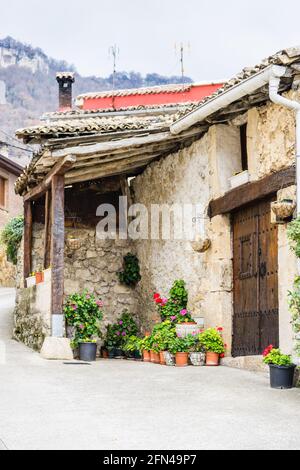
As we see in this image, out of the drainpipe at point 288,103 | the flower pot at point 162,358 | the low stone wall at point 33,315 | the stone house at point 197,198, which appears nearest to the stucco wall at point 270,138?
the stone house at point 197,198

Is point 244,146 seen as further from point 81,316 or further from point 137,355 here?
point 137,355

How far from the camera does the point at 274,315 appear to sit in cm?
877

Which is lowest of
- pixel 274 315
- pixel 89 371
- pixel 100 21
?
pixel 89 371

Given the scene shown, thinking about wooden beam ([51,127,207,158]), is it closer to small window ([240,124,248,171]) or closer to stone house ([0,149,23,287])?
small window ([240,124,248,171])

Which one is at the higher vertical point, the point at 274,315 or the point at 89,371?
the point at 274,315

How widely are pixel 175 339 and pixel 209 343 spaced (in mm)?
500

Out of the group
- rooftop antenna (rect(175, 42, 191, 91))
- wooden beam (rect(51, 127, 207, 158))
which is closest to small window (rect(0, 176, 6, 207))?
rooftop antenna (rect(175, 42, 191, 91))

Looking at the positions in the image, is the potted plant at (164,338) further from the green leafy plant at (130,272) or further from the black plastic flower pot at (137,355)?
the green leafy plant at (130,272)

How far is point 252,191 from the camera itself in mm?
9133

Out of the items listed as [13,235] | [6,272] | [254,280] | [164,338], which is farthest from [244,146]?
[6,272]

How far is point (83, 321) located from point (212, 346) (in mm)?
2079

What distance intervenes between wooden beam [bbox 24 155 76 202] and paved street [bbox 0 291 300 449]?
2.88 meters
